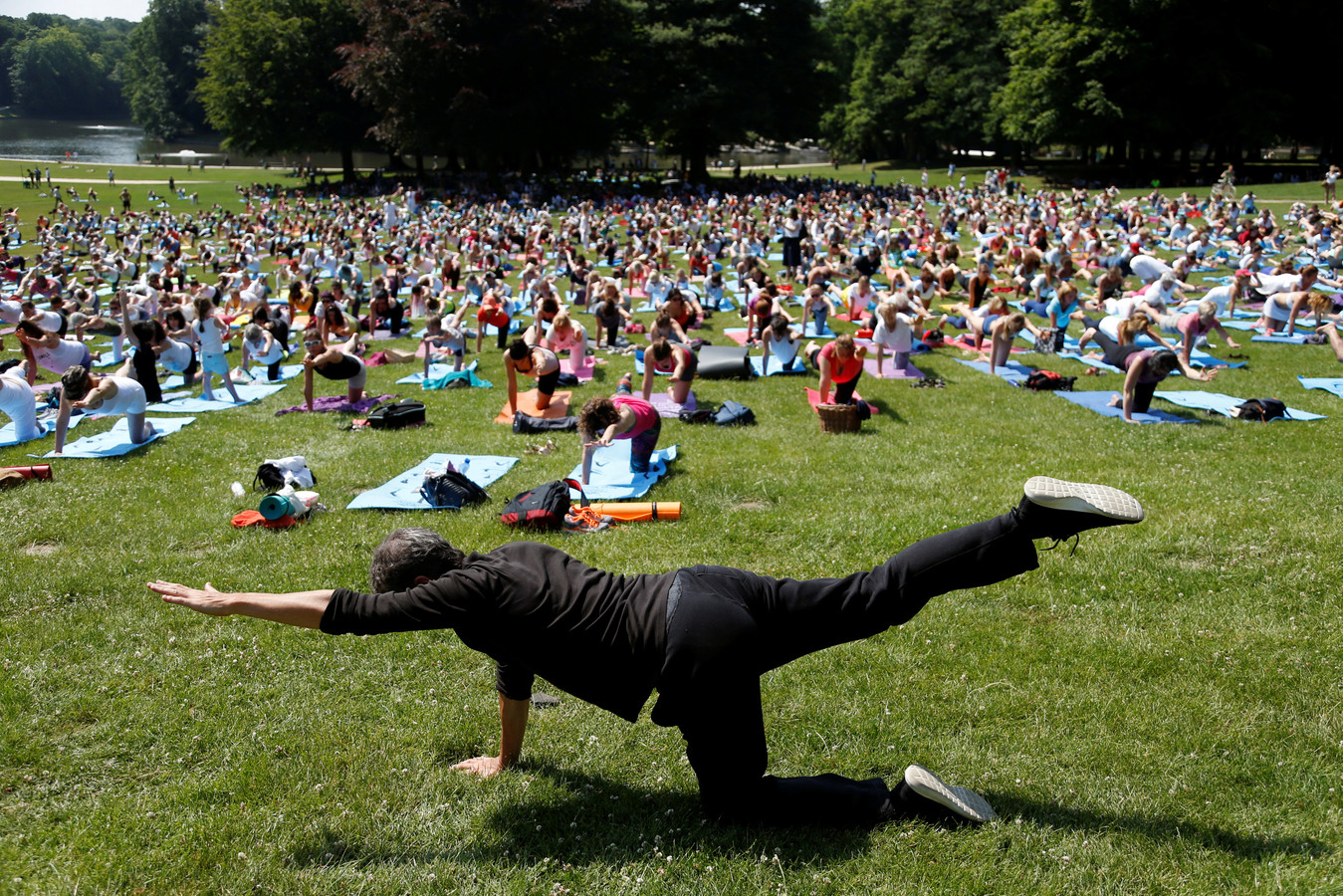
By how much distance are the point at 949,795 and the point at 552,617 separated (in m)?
1.93

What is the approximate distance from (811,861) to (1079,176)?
185 ft

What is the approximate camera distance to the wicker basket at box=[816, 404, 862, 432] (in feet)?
36.6

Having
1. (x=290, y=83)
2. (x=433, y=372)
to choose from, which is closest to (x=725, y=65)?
(x=290, y=83)

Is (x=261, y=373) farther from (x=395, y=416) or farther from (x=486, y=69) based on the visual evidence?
(x=486, y=69)

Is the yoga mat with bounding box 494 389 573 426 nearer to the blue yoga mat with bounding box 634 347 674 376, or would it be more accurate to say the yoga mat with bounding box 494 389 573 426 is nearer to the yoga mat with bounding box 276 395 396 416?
the blue yoga mat with bounding box 634 347 674 376

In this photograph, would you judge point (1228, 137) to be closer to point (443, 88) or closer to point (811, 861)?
point (443, 88)

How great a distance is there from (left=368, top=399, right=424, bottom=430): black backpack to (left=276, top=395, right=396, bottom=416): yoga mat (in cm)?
97

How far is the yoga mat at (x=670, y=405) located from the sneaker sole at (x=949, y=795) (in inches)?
338

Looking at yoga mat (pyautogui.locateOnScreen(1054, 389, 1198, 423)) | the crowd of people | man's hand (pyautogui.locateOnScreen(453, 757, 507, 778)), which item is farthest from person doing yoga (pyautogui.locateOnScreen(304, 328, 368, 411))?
yoga mat (pyautogui.locateOnScreen(1054, 389, 1198, 423))

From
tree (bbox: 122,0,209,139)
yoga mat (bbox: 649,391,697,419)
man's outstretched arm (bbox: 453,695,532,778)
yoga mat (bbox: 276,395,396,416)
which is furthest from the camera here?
tree (bbox: 122,0,209,139)

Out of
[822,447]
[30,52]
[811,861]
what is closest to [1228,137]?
[822,447]

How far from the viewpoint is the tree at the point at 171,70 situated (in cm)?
10338

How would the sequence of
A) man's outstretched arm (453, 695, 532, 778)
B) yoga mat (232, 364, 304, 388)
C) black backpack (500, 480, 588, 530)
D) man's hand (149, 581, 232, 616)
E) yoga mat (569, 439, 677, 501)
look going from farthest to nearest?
yoga mat (232, 364, 304, 388) → yoga mat (569, 439, 677, 501) → black backpack (500, 480, 588, 530) → man's outstretched arm (453, 695, 532, 778) → man's hand (149, 581, 232, 616)

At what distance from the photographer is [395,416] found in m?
12.2
